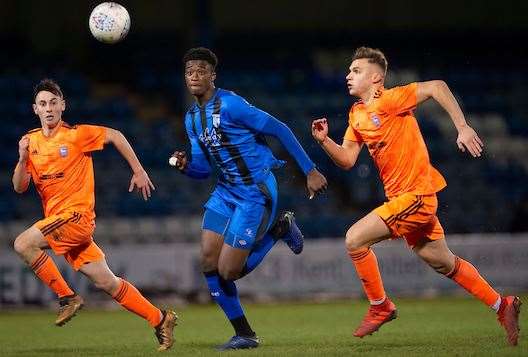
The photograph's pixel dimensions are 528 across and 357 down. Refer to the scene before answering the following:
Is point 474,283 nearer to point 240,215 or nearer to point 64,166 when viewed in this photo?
point 240,215

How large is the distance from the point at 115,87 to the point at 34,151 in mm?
12090

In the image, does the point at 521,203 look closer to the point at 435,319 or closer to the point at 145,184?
the point at 435,319

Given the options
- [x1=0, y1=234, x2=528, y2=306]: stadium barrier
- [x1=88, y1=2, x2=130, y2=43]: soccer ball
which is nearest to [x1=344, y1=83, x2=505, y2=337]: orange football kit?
[x1=88, y1=2, x2=130, y2=43]: soccer ball

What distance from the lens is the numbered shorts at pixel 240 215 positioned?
750 centimetres

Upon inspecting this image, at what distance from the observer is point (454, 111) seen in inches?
279

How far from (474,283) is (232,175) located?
1946 mm

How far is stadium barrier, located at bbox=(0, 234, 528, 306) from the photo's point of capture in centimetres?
1375

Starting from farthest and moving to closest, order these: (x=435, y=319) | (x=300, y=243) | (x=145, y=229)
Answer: (x=145, y=229), (x=435, y=319), (x=300, y=243)

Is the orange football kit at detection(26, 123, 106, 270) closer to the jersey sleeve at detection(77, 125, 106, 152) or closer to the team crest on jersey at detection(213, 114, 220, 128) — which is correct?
the jersey sleeve at detection(77, 125, 106, 152)

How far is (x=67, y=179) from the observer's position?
794cm

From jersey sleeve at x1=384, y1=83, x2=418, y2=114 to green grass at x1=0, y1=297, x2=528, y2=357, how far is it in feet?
5.69

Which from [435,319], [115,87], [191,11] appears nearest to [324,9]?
[191,11]

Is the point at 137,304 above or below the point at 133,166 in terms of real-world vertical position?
below

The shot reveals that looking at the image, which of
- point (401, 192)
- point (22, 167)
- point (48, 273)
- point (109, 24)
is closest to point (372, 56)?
point (401, 192)
